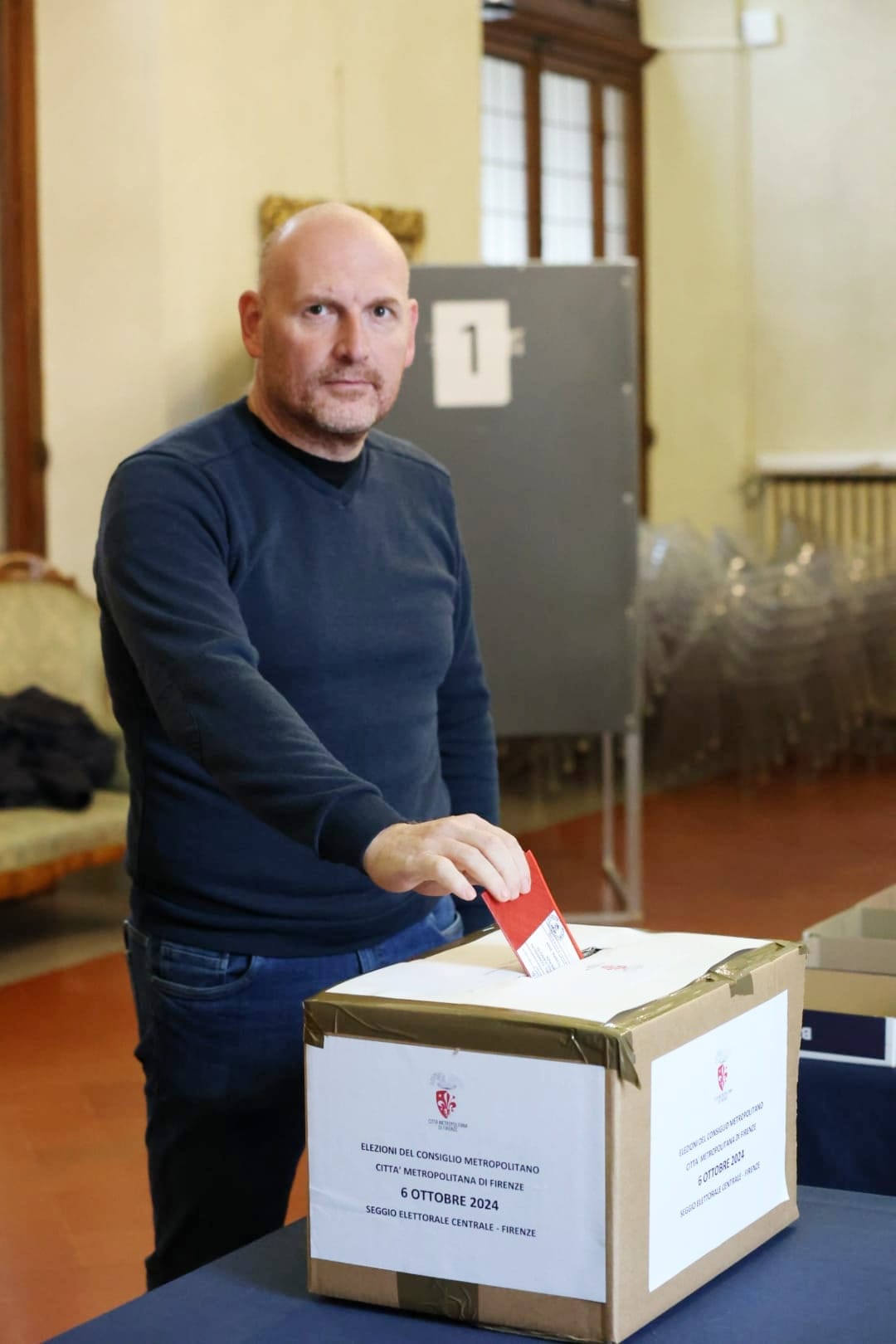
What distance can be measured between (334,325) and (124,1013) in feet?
10.2

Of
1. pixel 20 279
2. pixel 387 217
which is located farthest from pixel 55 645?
pixel 387 217

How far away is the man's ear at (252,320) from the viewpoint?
1.84 meters

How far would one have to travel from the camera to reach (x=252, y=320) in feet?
6.10

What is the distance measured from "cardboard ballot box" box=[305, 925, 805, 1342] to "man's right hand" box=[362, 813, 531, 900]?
0.23 feet

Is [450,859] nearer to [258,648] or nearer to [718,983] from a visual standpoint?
[718,983]

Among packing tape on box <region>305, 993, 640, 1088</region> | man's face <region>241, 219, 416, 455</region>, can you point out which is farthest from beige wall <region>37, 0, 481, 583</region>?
packing tape on box <region>305, 993, 640, 1088</region>

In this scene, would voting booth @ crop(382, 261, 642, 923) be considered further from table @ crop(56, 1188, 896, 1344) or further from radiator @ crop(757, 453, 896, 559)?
radiator @ crop(757, 453, 896, 559)

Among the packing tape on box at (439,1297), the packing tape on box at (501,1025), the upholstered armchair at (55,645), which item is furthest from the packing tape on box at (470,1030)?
the upholstered armchair at (55,645)

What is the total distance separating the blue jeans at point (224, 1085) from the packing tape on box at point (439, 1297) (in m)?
0.55

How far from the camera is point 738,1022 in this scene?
128cm

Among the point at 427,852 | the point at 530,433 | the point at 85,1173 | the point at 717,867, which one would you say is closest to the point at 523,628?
the point at 530,433

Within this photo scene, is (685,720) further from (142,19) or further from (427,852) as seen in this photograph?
(427,852)

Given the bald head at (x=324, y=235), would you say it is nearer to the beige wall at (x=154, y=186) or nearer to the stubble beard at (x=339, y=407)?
the stubble beard at (x=339, y=407)

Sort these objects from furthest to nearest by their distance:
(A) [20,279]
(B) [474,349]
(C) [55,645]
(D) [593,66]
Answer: (D) [593,66] < (A) [20,279] < (C) [55,645] < (B) [474,349]
